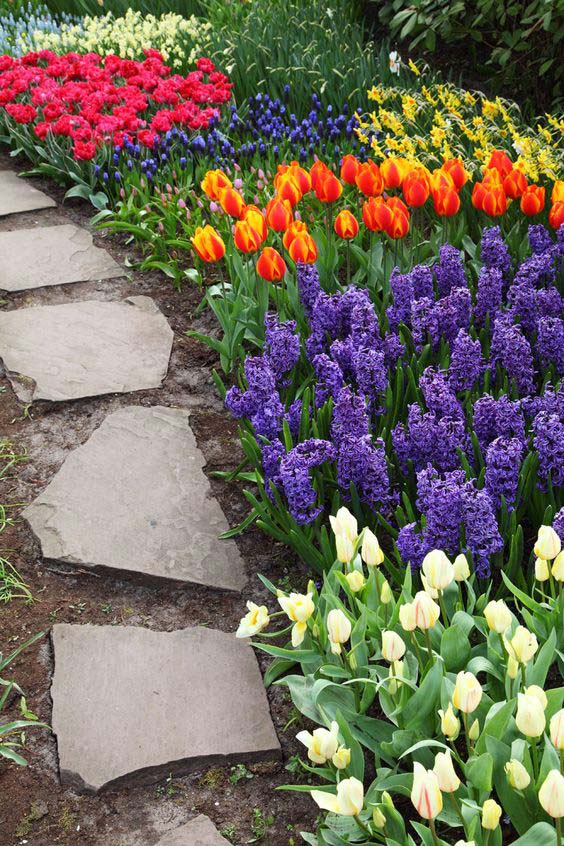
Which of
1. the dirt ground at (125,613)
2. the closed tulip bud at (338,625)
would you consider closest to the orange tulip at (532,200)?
the dirt ground at (125,613)

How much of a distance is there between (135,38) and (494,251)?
3910mm

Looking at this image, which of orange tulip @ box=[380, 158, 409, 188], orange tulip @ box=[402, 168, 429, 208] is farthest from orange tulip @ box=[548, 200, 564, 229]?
orange tulip @ box=[380, 158, 409, 188]

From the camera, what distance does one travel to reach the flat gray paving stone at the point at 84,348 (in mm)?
3113

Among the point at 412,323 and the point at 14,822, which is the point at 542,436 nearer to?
the point at 412,323

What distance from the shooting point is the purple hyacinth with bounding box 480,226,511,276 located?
9.71 feet

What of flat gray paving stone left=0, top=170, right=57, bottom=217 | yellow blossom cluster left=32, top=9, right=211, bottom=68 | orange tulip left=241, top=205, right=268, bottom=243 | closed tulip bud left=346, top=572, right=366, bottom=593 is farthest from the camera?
yellow blossom cluster left=32, top=9, right=211, bottom=68

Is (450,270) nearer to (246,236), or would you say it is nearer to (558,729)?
(246,236)

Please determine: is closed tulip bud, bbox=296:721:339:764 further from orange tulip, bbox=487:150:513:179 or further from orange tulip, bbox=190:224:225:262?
orange tulip, bbox=487:150:513:179

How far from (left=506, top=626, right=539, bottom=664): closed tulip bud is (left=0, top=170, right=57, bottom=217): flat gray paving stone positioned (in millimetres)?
3526

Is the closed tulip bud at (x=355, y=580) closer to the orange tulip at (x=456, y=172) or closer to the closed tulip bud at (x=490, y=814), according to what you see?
the closed tulip bud at (x=490, y=814)

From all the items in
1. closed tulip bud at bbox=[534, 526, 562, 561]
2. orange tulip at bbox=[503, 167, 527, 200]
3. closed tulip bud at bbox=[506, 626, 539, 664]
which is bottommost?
closed tulip bud at bbox=[506, 626, 539, 664]

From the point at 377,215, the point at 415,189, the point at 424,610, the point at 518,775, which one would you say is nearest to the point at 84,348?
the point at 377,215

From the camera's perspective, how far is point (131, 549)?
2473mm

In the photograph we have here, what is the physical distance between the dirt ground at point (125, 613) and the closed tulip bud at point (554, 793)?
73cm
